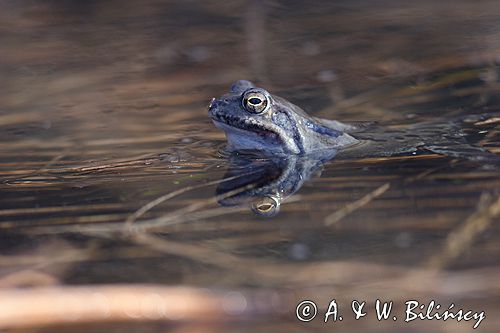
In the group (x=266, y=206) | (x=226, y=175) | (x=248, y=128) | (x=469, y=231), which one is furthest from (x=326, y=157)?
(x=469, y=231)

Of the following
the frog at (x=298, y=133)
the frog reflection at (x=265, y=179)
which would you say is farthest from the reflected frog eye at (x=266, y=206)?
the frog at (x=298, y=133)

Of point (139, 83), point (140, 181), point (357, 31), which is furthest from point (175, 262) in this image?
point (357, 31)

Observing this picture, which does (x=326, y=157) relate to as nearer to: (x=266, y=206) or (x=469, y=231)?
(x=266, y=206)

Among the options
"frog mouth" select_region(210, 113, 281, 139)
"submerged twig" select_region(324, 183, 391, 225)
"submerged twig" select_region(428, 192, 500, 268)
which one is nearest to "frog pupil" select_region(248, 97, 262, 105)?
"frog mouth" select_region(210, 113, 281, 139)

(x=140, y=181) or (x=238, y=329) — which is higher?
(x=140, y=181)

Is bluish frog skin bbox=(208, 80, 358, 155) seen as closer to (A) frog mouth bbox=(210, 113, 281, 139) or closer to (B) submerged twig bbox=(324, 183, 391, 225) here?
(A) frog mouth bbox=(210, 113, 281, 139)

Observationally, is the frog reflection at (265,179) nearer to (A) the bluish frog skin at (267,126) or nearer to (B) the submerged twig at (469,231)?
(A) the bluish frog skin at (267,126)

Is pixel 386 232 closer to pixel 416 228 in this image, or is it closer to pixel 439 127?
pixel 416 228
